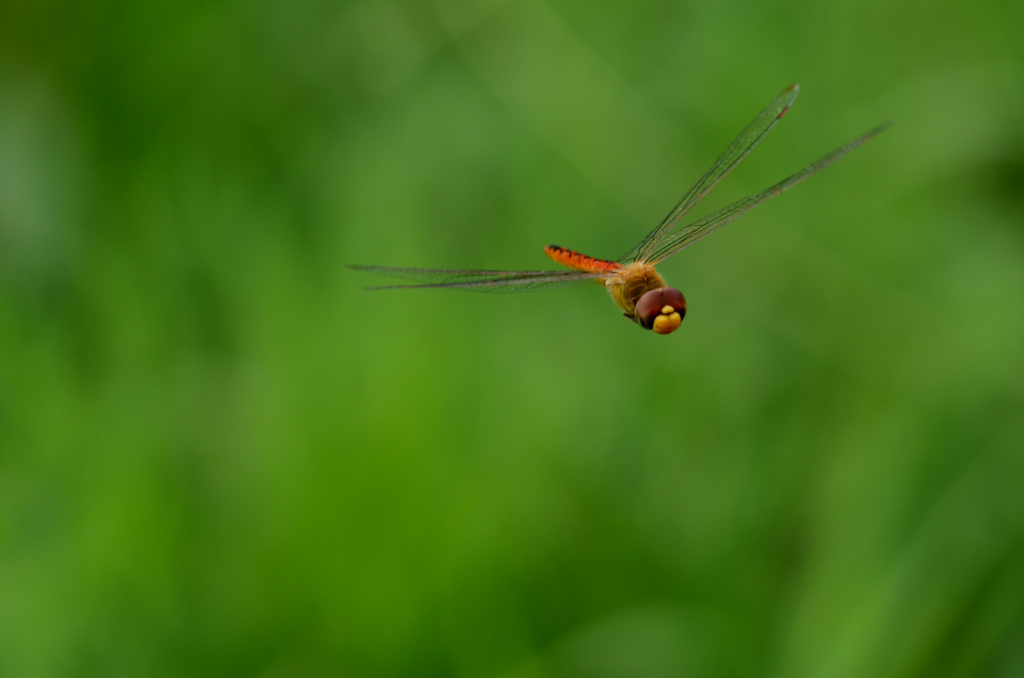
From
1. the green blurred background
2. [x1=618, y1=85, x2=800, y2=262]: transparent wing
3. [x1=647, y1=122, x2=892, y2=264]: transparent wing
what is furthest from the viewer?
the green blurred background

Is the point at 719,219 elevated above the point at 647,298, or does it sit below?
above

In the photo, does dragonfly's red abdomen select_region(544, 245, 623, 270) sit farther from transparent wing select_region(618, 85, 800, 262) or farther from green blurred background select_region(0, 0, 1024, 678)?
green blurred background select_region(0, 0, 1024, 678)

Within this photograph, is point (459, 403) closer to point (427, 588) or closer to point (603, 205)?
point (427, 588)

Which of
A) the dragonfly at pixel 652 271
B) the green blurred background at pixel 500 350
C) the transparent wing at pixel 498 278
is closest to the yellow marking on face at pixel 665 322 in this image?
the dragonfly at pixel 652 271

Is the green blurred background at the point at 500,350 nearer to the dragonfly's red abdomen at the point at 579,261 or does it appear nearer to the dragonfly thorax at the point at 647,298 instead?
the dragonfly's red abdomen at the point at 579,261

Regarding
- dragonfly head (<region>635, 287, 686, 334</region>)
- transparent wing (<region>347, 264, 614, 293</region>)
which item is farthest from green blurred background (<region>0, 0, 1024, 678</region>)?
dragonfly head (<region>635, 287, 686, 334</region>)

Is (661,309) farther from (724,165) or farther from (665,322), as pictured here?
(724,165)

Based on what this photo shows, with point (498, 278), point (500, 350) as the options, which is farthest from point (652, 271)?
point (500, 350)
